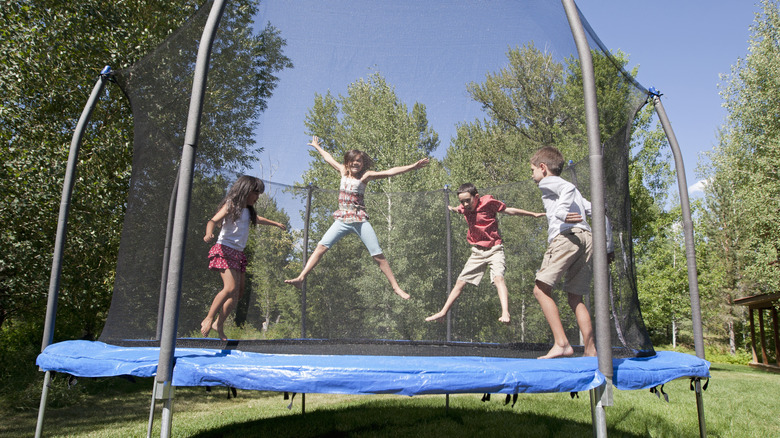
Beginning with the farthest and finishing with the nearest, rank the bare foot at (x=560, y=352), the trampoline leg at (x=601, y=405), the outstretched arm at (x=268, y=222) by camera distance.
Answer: the outstretched arm at (x=268, y=222), the bare foot at (x=560, y=352), the trampoline leg at (x=601, y=405)

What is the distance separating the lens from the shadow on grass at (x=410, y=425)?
9.87 ft

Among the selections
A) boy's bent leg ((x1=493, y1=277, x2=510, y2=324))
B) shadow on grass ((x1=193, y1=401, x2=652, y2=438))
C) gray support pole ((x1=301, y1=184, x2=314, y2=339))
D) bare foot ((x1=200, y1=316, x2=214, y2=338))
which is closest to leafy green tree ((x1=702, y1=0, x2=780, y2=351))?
shadow on grass ((x1=193, y1=401, x2=652, y2=438))

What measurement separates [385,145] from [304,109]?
55cm

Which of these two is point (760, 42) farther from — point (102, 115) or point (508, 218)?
point (102, 115)

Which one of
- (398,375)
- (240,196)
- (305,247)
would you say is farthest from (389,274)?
(398,375)

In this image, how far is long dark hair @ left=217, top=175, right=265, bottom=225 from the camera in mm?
2734

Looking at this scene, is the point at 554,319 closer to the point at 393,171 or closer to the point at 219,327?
the point at 393,171

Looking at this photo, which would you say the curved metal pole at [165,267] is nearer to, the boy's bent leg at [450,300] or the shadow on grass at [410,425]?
the shadow on grass at [410,425]

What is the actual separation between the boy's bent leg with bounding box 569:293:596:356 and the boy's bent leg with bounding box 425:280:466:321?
94 cm

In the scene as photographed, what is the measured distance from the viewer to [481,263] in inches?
119

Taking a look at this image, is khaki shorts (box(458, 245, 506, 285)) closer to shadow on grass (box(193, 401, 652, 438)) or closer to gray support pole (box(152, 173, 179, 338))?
shadow on grass (box(193, 401, 652, 438))

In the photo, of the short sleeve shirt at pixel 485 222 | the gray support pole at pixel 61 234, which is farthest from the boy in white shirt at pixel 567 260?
the gray support pole at pixel 61 234

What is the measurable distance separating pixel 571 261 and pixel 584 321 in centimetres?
28

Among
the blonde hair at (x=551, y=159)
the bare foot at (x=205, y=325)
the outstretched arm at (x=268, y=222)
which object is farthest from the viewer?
the outstretched arm at (x=268, y=222)
